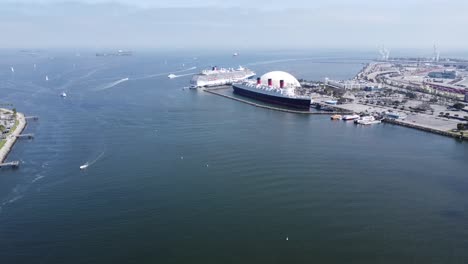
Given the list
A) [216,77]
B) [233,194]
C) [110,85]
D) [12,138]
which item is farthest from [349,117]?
[110,85]

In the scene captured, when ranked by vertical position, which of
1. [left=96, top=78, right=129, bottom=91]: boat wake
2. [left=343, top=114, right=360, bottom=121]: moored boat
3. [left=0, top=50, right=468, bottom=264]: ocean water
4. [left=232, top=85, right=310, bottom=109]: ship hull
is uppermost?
[left=96, top=78, right=129, bottom=91]: boat wake

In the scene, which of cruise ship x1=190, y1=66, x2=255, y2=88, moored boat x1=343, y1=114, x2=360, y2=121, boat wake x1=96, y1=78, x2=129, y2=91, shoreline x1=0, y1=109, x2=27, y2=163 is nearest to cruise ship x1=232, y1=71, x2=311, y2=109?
moored boat x1=343, y1=114, x2=360, y2=121

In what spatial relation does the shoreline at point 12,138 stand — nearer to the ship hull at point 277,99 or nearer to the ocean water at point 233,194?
the ocean water at point 233,194

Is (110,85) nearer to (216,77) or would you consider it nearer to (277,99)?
(216,77)

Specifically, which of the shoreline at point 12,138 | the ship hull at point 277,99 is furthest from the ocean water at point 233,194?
the ship hull at point 277,99

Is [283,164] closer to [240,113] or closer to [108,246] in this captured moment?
[108,246]

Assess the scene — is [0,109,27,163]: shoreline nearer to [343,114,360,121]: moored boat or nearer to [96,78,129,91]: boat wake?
[96,78,129,91]: boat wake
